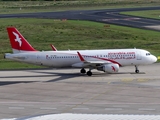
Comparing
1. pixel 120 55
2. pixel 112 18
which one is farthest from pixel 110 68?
pixel 112 18

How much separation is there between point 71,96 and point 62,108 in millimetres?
5097

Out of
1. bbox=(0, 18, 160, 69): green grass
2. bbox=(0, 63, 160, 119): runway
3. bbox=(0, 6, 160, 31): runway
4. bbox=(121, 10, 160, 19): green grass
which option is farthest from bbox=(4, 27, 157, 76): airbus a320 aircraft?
bbox=(121, 10, 160, 19): green grass

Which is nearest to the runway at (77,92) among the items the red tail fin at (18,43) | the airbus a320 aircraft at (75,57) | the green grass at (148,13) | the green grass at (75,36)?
the airbus a320 aircraft at (75,57)

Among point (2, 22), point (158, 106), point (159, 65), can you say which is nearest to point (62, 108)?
point (158, 106)

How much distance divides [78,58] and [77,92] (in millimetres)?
11057

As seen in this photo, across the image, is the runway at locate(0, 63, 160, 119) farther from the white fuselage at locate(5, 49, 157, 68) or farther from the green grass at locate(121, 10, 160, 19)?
the green grass at locate(121, 10, 160, 19)

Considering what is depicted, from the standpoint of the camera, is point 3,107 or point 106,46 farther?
point 106,46

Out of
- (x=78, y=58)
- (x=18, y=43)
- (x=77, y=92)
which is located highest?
(x=18, y=43)

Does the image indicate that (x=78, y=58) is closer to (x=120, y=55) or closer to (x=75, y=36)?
(x=120, y=55)

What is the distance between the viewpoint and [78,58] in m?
62.2

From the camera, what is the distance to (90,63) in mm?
61000

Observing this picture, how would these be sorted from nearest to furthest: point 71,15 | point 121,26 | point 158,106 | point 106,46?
point 158,106 < point 106,46 < point 121,26 < point 71,15

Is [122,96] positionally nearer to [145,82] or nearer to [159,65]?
[145,82]

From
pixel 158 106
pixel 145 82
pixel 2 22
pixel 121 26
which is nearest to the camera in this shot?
pixel 158 106
